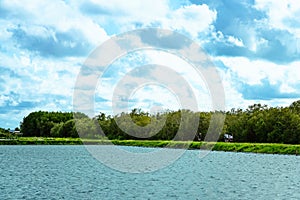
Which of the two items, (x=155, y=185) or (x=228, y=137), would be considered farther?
(x=228, y=137)

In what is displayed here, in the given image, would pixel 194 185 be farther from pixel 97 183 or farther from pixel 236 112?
pixel 236 112

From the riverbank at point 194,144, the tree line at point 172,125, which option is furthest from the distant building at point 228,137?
the riverbank at point 194,144

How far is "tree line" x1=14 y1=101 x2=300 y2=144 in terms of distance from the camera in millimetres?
77750

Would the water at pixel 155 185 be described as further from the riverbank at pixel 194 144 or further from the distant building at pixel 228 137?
the distant building at pixel 228 137

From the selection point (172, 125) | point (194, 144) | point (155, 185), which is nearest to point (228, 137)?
point (194, 144)

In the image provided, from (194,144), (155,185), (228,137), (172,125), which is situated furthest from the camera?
(172,125)

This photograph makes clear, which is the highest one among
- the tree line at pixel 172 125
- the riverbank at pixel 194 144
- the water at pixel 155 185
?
the tree line at pixel 172 125

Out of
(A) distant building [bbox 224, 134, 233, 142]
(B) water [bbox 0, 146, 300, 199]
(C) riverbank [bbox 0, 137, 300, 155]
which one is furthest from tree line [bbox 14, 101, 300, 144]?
(B) water [bbox 0, 146, 300, 199]

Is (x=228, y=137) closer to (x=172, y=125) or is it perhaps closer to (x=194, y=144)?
(x=194, y=144)

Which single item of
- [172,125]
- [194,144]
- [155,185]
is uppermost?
[172,125]

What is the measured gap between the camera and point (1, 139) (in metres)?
120

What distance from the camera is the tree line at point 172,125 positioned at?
77.8m

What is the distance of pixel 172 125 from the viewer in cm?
10244

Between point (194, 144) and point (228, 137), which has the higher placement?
point (228, 137)
